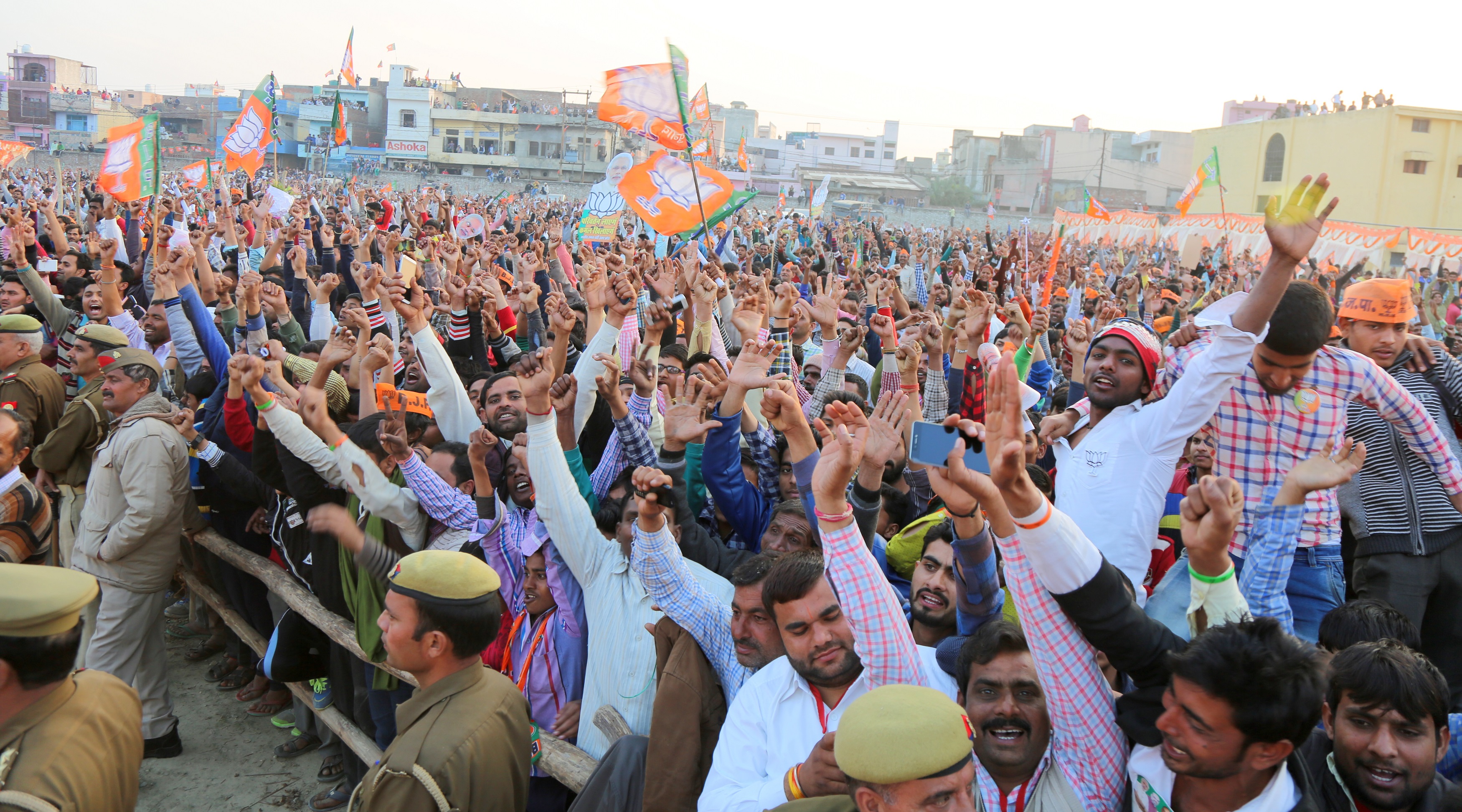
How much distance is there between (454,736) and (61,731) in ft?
3.19

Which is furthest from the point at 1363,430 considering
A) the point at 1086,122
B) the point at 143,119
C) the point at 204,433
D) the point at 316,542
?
the point at 1086,122

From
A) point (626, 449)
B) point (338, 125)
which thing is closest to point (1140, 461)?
point (626, 449)

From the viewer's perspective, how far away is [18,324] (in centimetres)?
591

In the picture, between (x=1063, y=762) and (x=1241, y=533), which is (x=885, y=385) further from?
(x=1063, y=762)

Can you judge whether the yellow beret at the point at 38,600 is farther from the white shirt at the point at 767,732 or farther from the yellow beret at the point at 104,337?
the yellow beret at the point at 104,337

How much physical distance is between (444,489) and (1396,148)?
44.4m

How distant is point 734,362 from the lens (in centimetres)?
388

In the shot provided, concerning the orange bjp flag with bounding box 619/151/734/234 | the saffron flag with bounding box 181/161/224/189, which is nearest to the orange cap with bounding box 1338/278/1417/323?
the orange bjp flag with bounding box 619/151/734/234

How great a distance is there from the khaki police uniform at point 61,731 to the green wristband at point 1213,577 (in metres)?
2.77

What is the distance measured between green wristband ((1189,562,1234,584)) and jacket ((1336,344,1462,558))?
179 cm

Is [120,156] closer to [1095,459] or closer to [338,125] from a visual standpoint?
[338,125]

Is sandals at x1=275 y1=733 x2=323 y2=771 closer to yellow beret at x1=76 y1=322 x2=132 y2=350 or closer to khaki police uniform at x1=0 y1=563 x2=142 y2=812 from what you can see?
yellow beret at x1=76 y1=322 x2=132 y2=350

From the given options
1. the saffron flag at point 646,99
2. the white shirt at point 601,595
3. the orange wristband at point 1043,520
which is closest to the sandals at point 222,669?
the white shirt at point 601,595

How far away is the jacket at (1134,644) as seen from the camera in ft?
6.57
